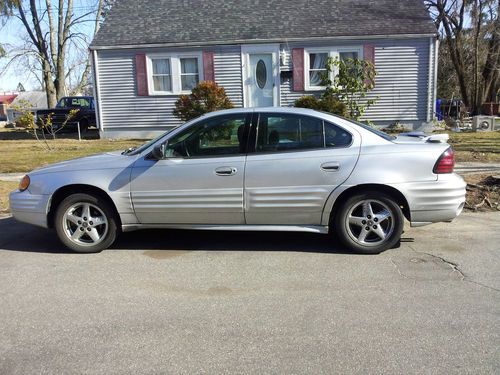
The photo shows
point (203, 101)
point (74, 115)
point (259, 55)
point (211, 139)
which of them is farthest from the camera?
point (74, 115)

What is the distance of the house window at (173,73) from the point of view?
17.1 meters

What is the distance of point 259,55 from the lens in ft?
55.6

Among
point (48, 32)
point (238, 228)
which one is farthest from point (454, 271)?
point (48, 32)

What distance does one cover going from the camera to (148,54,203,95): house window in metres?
17.1

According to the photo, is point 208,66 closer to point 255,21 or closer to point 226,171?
point 255,21

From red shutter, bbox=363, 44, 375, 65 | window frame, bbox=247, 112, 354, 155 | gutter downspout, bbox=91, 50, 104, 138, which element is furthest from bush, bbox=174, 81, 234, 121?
A: window frame, bbox=247, 112, 354, 155

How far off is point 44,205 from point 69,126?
17.6 meters

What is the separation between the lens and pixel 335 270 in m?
4.80

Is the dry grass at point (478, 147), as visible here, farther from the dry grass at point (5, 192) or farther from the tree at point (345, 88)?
the dry grass at point (5, 192)

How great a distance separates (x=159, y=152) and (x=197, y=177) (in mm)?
493

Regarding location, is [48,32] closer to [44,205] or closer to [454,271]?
[44,205]

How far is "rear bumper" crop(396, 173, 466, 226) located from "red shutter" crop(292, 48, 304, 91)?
40.0 feet

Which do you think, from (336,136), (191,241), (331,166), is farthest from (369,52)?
(191,241)

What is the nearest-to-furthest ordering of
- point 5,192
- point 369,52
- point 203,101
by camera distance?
1. point 5,192
2. point 203,101
3. point 369,52
